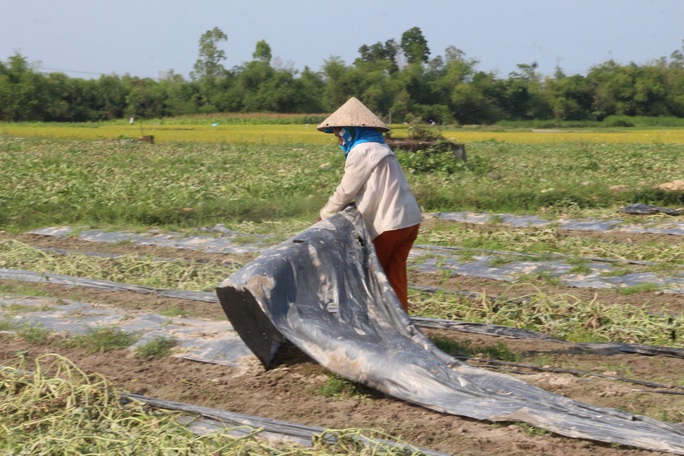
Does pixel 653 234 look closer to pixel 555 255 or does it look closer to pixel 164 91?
pixel 555 255

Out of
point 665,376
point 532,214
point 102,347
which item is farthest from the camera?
point 532,214

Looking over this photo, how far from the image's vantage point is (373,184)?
4488 millimetres

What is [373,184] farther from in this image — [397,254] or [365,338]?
[365,338]

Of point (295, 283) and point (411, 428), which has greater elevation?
point (295, 283)

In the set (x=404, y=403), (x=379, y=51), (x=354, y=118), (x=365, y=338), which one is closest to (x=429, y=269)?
(x=354, y=118)

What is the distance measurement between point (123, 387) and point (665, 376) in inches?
111

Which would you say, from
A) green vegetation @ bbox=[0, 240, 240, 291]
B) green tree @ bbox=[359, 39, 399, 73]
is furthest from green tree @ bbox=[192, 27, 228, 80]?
green vegetation @ bbox=[0, 240, 240, 291]

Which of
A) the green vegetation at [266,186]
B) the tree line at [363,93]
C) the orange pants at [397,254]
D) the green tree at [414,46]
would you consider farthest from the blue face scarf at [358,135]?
the green tree at [414,46]

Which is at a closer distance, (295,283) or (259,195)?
(295,283)

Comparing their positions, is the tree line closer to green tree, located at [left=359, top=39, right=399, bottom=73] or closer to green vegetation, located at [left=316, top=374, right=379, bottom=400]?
green tree, located at [left=359, top=39, right=399, bottom=73]

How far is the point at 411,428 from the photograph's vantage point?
3.43 m

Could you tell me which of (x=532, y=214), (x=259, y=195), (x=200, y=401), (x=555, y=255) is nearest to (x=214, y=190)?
(x=259, y=195)

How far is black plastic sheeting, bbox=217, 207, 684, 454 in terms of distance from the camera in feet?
10.9

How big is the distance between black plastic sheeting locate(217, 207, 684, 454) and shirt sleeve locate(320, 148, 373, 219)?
8 cm
